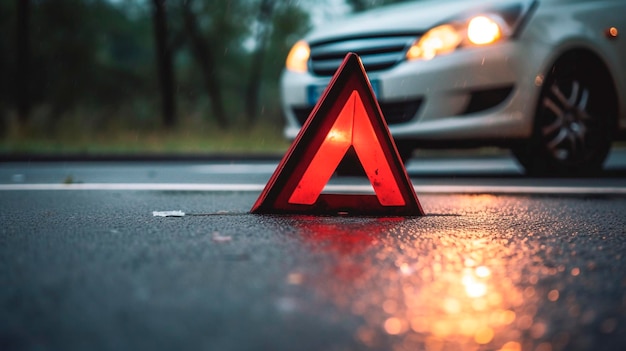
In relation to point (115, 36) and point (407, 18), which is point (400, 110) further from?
point (115, 36)

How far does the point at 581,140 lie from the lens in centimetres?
770

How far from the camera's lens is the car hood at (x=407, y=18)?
24.5ft

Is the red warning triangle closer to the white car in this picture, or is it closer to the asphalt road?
the asphalt road

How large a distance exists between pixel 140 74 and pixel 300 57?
1231 inches

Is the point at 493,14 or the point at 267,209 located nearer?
the point at 267,209

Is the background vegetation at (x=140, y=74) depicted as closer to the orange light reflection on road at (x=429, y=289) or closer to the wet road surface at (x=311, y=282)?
the wet road surface at (x=311, y=282)

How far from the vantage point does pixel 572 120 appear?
7660 mm

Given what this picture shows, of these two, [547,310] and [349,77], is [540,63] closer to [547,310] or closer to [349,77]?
[349,77]

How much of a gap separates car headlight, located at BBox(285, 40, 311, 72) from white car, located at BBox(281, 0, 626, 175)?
0.26 m

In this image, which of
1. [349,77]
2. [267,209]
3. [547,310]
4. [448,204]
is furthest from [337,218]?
[547,310]

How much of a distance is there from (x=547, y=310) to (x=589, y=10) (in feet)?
18.7

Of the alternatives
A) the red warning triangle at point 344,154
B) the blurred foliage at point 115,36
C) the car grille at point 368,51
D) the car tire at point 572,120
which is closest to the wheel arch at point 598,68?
the car tire at point 572,120

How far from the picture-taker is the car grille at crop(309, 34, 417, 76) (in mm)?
7547

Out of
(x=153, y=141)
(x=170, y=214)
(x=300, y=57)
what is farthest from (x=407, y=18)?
(x=153, y=141)
